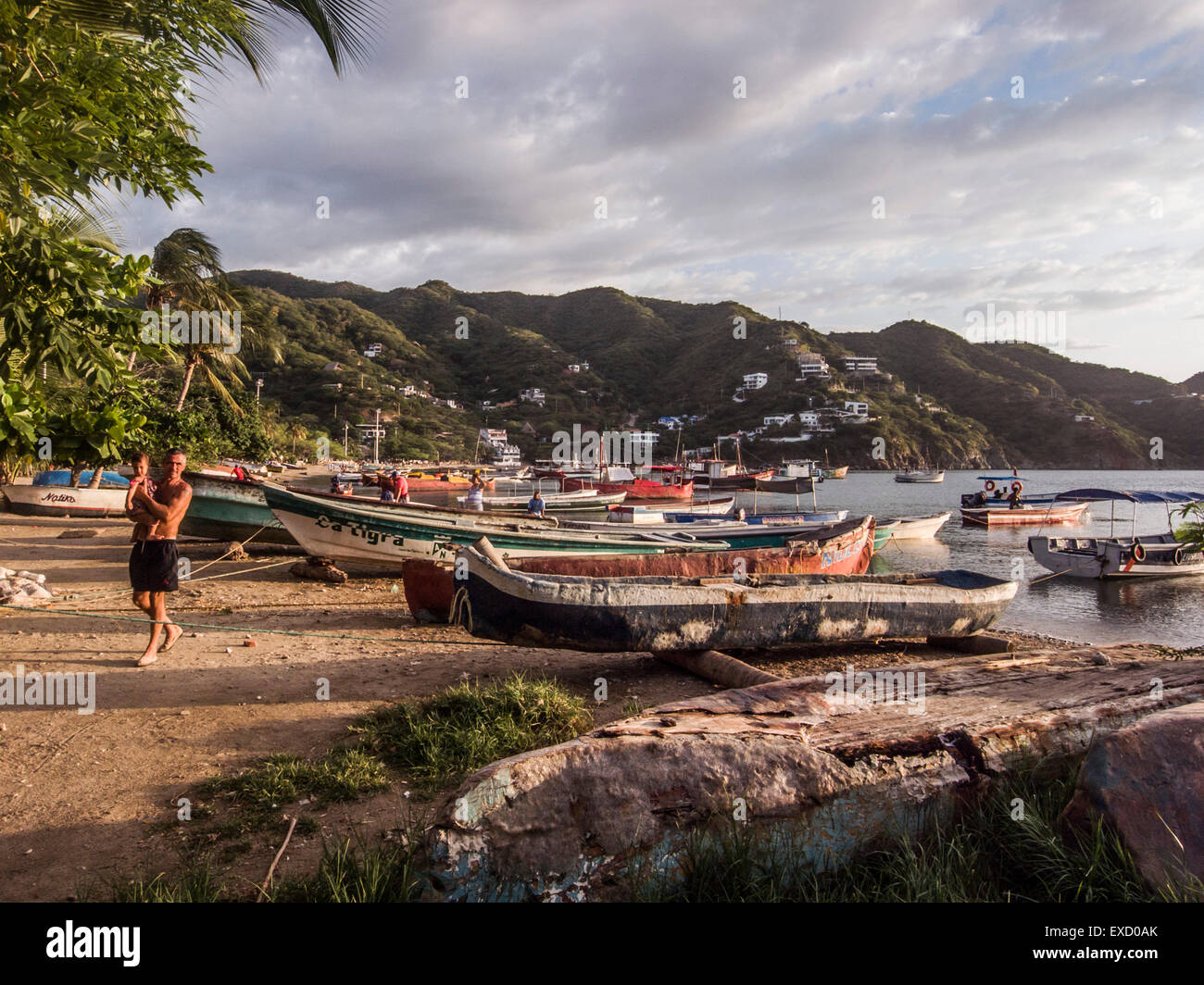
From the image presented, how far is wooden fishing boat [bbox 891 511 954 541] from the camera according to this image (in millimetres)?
28266

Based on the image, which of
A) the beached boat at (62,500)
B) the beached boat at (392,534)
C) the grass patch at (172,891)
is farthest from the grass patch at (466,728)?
the beached boat at (62,500)

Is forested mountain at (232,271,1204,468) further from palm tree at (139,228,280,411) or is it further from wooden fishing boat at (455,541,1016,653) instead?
wooden fishing boat at (455,541,1016,653)

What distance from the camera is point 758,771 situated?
314 cm

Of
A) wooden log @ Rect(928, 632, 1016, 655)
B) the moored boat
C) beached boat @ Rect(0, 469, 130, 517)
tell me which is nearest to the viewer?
wooden log @ Rect(928, 632, 1016, 655)

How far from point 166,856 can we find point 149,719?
7.89ft

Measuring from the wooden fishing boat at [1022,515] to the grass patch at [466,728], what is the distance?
112 feet

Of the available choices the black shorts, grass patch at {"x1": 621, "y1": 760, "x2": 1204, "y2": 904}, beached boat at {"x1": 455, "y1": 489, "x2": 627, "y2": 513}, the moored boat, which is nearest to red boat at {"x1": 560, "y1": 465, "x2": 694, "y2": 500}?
beached boat at {"x1": 455, "y1": 489, "x2": 627, "y2": 513}

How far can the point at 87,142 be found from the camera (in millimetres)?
4031

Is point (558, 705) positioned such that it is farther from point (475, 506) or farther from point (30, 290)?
point (475, 506)

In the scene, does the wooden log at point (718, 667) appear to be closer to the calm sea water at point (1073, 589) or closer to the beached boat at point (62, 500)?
the calm sea water at point (1073, 589)

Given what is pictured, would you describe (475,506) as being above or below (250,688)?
above

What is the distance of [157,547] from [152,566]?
0.19 m

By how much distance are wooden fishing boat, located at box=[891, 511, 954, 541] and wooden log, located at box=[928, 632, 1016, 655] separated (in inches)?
777
